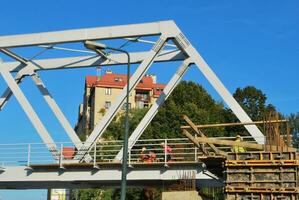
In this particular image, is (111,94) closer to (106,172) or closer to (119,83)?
(119,83)

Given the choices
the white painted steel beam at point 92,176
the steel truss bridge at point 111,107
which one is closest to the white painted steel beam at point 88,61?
the steel truss bridge at point 111,107

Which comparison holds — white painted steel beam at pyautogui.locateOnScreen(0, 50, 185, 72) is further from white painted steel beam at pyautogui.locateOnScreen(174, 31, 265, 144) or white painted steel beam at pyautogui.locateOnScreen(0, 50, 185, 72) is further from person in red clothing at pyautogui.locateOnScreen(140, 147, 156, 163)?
person in red clothing at pyautogui.locateOnScreen(140, 147, 156, 163)

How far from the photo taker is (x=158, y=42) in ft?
85.4

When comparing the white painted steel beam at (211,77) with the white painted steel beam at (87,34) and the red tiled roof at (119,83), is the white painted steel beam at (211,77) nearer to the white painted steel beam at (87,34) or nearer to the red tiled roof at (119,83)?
the white painted steel beam at (87,34)

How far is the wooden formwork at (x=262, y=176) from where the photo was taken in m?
15.0

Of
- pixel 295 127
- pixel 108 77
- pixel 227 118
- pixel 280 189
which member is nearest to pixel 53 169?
pixel 280 189

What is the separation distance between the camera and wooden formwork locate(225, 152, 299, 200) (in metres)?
15.0

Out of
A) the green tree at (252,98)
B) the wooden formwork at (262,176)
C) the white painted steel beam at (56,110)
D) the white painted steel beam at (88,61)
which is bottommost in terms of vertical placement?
the wooden formwork at (262,176)

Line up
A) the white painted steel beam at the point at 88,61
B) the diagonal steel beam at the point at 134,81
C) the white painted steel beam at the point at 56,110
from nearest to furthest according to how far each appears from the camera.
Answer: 1. the diagonal steel beam at the point at 134,81
2. the white painted steel beam at the point at 56,110
3. the white painted steel beam at the point at 88,61

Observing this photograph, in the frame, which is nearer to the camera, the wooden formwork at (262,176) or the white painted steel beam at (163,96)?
the wooden formwork at (262,176)

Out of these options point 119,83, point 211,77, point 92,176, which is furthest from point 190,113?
point 119,83

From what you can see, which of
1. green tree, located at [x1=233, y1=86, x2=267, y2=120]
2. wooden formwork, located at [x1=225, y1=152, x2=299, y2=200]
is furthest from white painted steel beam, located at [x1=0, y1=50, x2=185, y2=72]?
green tree, located at [x1=233, y1=86, x2=267, y2=120]

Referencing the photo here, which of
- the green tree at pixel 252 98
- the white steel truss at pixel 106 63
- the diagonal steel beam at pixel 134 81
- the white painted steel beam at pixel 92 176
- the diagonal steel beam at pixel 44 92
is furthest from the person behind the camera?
the green tree at pixel 252 98

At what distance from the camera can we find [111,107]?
2631 cm
